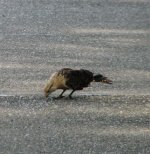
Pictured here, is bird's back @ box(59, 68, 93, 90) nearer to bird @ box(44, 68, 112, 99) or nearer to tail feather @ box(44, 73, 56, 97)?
bird @ box(44, 68, 112, 99)

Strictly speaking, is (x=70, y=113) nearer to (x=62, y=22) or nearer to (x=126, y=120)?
(x=126, y=120)

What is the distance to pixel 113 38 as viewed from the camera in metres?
9.48

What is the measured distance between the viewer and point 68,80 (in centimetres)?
618

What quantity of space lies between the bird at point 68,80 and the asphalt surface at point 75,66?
0.49 feet

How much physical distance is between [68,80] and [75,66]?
156cm

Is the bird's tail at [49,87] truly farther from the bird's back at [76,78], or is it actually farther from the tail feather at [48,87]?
the bird's back at [76,78]

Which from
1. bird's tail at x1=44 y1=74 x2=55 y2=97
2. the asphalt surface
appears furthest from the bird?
the asphalt surface

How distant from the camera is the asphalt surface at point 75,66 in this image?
213 inches

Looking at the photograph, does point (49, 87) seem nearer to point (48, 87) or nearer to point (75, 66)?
point (48, 87)

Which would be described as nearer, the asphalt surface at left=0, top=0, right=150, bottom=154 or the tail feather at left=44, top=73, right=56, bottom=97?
the asphalt surface at left=0, top=0, right=150, bottom=154

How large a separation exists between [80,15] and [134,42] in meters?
2.16

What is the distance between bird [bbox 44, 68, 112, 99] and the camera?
615cm

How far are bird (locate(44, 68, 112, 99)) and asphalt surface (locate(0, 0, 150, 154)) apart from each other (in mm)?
150

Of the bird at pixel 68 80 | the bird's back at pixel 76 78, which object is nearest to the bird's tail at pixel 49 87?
the bird at pixel 68 80
